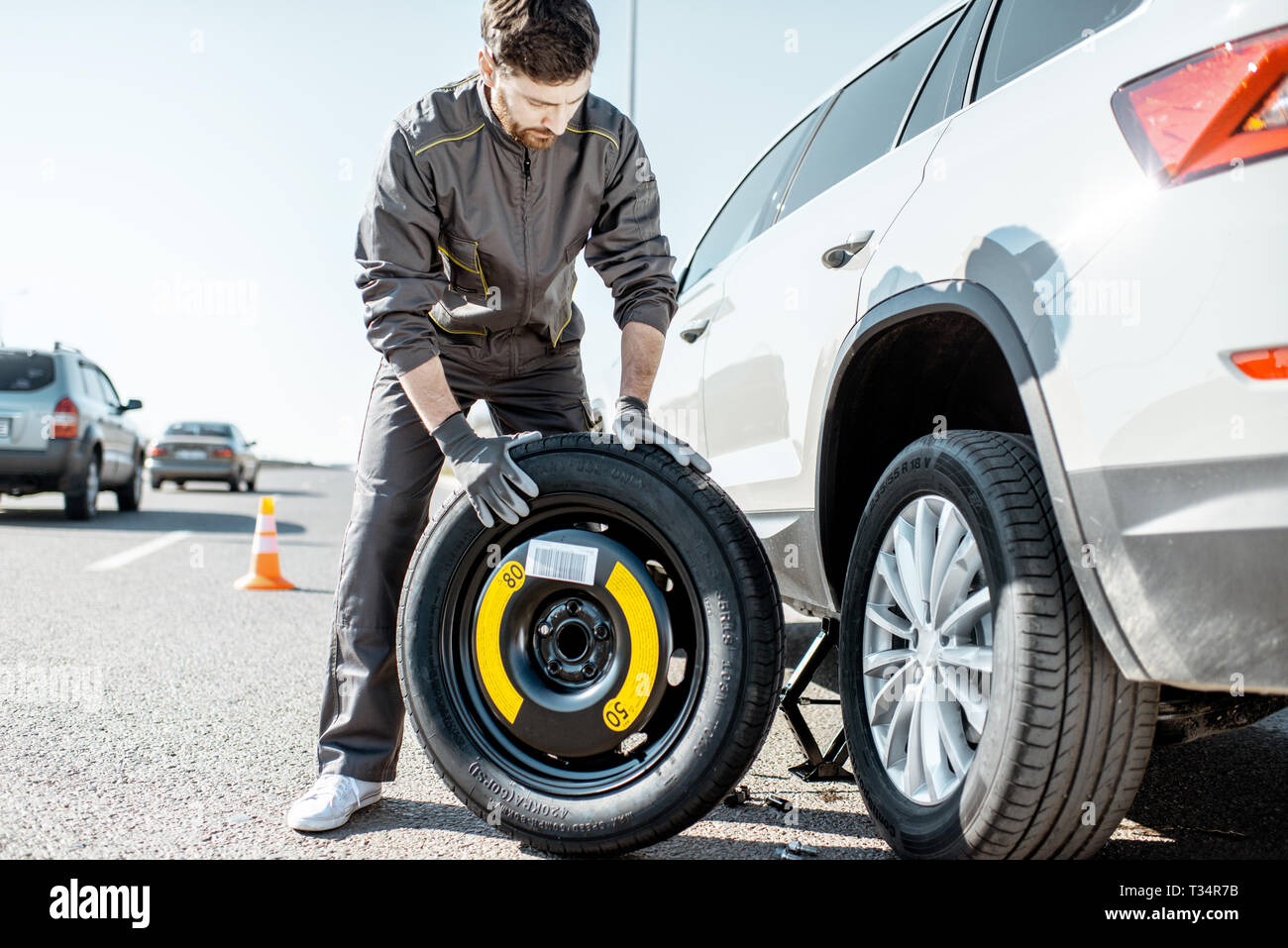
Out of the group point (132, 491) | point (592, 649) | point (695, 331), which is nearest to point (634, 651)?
point (592, 649)

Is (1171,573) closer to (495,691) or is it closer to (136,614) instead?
(495,691)

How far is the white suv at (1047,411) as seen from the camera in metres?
1.45

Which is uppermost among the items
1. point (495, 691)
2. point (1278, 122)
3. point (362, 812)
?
point (1278, 122)

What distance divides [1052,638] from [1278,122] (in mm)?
848

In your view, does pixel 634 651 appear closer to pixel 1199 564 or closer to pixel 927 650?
pixel 927 650

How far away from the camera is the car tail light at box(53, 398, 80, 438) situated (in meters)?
9.96

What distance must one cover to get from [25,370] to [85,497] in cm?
138

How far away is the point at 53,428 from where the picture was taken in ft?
32.5

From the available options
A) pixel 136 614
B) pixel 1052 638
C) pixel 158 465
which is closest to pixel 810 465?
pixel 1052 638

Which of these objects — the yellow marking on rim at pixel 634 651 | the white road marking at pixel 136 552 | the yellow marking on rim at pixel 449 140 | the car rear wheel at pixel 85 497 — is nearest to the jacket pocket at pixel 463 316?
the yellow marking on rim at pixel 449 140

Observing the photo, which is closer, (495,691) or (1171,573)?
(1171,573)
